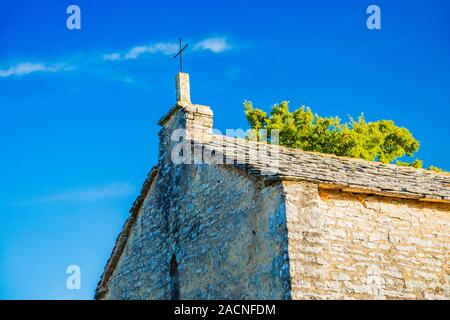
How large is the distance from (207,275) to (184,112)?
164 inches

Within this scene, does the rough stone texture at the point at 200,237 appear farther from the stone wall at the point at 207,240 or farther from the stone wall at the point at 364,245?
the stone wall at the point at 364,245

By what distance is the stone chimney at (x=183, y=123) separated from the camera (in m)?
15.9

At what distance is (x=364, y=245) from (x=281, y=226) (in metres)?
1.73

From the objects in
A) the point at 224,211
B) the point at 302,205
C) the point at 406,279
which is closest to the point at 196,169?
the point at 224,211

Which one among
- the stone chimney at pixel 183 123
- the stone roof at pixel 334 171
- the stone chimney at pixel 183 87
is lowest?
the stone roof at pixel 334 171

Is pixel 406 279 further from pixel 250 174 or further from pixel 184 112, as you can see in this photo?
pixel 184 112

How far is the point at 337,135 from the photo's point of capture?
26.1 meters

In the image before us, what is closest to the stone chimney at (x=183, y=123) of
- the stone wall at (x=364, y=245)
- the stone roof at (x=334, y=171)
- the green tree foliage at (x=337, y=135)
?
the stone roof at (x=334, y=171)

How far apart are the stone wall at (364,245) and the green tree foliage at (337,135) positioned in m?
12.1

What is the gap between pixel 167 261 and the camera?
15.1 metres

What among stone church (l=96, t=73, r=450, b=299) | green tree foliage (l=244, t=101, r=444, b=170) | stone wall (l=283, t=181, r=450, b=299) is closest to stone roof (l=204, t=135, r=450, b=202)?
stone church (l=96, t=73, r=450, b=299)

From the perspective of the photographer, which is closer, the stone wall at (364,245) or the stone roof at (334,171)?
the stone wall at (364,245)

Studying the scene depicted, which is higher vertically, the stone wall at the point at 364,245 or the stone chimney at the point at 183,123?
the stone chimney at the point at 183,123
